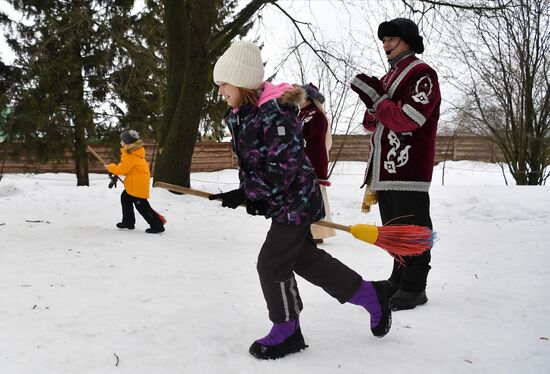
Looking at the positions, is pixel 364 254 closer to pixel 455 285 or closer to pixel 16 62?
pixel 455 285

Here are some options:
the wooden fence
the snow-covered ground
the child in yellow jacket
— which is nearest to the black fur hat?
the snow-covered ground

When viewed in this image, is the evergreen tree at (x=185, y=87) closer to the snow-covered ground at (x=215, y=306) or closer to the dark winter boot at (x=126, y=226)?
the snow-covered ground at (x=215, y=306)

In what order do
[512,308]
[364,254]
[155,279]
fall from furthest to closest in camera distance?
[364,254]
[155,279]
[512,308]

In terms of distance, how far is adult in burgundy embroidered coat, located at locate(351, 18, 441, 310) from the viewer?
123 inches

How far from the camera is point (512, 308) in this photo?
328 centimetres

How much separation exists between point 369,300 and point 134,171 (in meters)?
4.17

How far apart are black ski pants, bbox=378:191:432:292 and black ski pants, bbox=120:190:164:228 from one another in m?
3.46

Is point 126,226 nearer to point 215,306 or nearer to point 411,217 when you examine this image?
point 215,306

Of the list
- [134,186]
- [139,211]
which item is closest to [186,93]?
[134,186]

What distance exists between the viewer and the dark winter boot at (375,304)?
2615mm

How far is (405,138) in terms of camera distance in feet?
10.6

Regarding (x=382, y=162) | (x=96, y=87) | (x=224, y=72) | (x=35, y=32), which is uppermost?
(x=35, y=32)

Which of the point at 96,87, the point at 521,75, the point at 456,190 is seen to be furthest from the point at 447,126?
the point at 96,87

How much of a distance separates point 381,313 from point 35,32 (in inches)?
632
